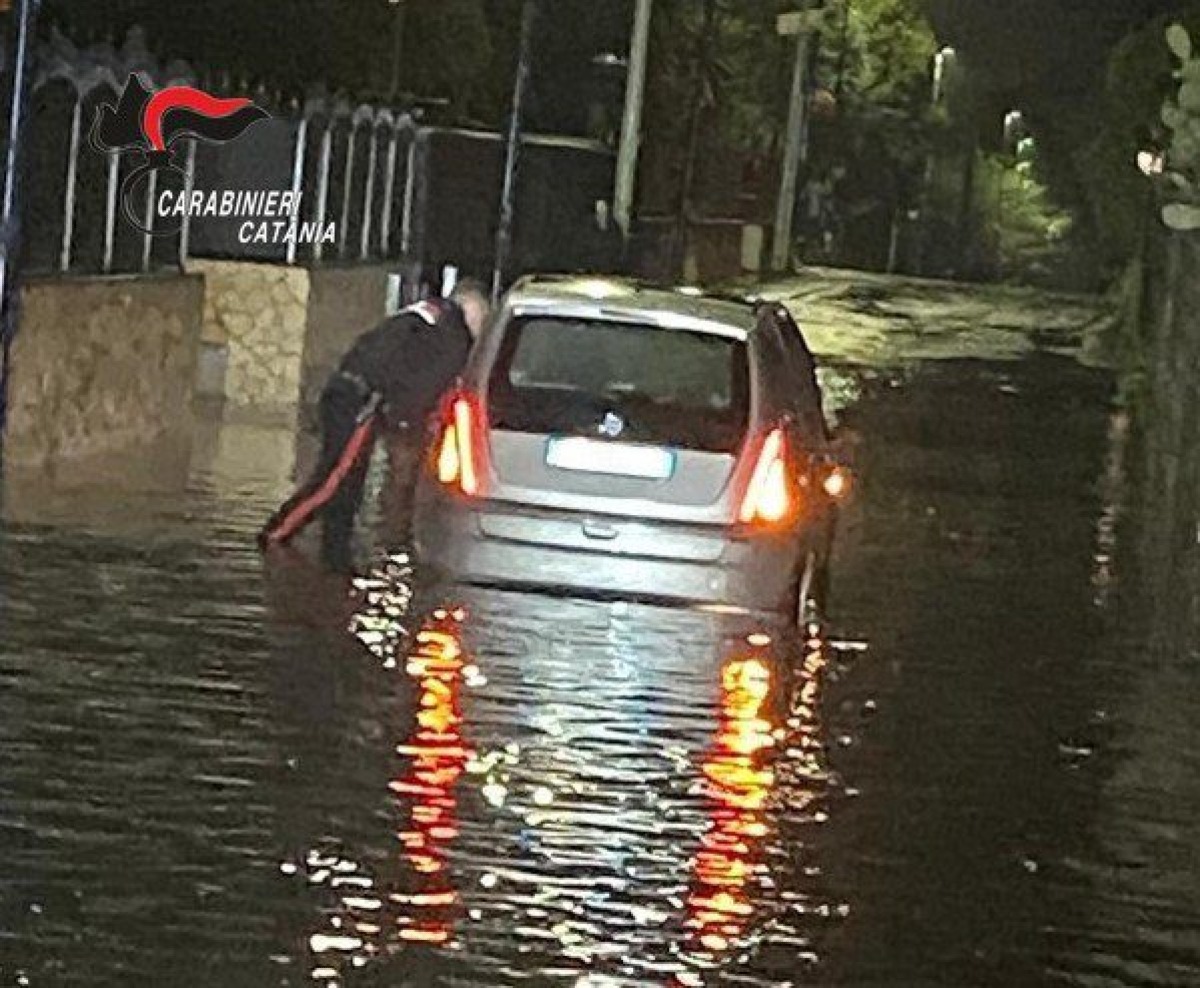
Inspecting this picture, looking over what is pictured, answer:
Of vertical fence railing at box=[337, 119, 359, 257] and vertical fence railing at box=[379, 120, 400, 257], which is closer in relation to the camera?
vertical fence railing at box=[337, 119, 359, 257]

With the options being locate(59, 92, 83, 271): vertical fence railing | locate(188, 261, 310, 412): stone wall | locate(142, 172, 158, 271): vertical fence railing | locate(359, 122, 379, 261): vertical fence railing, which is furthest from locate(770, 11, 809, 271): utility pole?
locate(59, 92, 83, 271): vertical fence railing

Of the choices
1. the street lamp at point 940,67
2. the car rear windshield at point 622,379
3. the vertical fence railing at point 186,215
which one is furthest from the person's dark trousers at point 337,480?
the street lamp at point 940,67

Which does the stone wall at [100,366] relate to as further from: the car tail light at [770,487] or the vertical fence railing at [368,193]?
the vertical fence railing at [368,193]

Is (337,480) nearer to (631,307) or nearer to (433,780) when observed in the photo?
(631,307)

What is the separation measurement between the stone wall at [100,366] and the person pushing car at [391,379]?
2.81m

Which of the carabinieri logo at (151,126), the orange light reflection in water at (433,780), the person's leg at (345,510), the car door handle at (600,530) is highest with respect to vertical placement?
the carabinieri logo at (151,126)

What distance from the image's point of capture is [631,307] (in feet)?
47.0

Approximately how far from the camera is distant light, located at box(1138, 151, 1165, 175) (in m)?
40.2

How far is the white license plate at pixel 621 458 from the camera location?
14188 millimetres

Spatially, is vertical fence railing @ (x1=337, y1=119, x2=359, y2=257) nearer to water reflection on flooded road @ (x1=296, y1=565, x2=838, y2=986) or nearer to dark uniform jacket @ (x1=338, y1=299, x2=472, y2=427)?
dark uniform jacket @ (x1=338, y1=299, x2=472, y2=427)

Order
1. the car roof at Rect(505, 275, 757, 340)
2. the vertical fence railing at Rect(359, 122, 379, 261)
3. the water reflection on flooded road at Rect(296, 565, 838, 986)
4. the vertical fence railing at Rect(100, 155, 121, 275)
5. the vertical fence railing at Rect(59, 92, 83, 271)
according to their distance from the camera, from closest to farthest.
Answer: the water reflection on flooded road at Rect(296, 565, 838, 986) → the car roof at Rect(505, 275, 757, 340) → the vertical fence railing at Rect(59, 92, 83, 271) → the vertical fence railing at Rect(100, 155, 121, 275) → the vertical fence railing at Rect(359, 122, 379, 261)

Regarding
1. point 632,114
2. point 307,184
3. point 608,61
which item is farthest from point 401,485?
point 608,61

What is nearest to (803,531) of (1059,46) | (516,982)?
(516,982)

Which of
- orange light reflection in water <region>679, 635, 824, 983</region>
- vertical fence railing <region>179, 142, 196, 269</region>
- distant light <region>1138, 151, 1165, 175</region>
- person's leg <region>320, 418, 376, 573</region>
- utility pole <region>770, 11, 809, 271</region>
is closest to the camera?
orange light reflection in water <region>679, 635, 824, 983</region>
